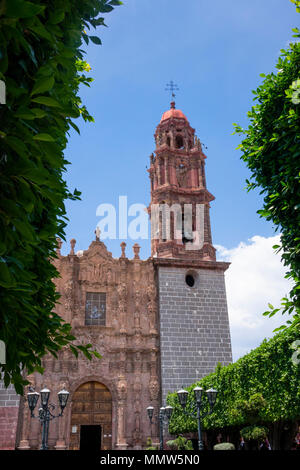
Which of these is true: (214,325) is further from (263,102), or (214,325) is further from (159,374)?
(263,102)

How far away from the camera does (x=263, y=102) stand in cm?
812

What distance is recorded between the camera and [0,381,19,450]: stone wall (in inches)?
785

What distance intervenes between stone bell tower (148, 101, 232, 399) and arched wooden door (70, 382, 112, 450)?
3.20 metres

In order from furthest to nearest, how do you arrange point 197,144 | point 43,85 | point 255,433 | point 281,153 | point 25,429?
point 197,144 < point 25,429 < point 255,433 < point 281,153 < point 43,85

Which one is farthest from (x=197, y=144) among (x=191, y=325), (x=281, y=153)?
(x=281, y=153)

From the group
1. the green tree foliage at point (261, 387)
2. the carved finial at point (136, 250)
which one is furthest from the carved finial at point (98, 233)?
the green tree foliage at point (261, 387)

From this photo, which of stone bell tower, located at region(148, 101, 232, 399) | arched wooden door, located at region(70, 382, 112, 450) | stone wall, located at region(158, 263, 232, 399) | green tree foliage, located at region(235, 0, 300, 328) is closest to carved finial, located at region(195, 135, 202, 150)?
stone bell tower, located at region(148, 101, 232, 399)

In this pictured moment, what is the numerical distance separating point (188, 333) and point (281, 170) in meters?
17.9

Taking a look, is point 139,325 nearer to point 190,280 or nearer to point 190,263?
point 190,280

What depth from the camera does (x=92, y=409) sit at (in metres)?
21.8

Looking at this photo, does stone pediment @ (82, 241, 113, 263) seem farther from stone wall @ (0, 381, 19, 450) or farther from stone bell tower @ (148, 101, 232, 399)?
stone wall @ (0, 381, 19, 450)

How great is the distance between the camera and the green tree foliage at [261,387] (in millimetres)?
13945

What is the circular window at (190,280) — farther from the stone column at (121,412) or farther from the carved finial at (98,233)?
the stone column at (121,412)

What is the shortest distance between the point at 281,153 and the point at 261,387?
11.1 metres
